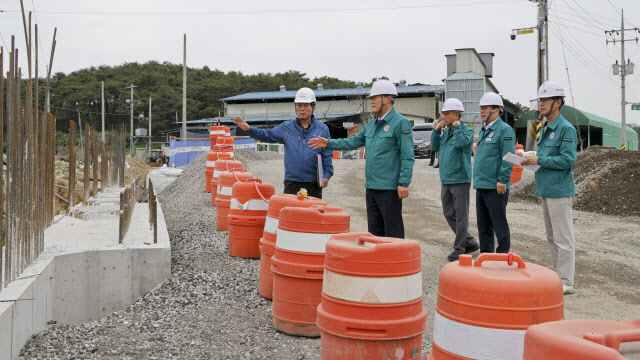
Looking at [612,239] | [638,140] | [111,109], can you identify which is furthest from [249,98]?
[612,239]

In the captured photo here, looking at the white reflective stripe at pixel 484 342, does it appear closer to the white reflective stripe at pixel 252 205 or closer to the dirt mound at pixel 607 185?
the white reflective stripe at pixel 252 205

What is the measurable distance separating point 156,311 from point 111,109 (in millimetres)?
72677

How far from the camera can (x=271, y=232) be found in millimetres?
5773

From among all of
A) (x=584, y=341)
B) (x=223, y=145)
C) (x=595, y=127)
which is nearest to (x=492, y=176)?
(x=584, y=341)

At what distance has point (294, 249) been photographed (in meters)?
4.78

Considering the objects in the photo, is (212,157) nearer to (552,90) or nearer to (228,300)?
(228,300)

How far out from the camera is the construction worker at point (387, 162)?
6059 millimetres

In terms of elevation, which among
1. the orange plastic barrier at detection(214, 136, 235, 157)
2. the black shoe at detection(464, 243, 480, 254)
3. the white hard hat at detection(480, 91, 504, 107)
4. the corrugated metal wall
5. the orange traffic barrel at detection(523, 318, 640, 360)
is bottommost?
the black shoe at detection(464, 243, 480, 254)

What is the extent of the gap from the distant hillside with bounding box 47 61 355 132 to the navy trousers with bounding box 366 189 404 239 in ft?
208

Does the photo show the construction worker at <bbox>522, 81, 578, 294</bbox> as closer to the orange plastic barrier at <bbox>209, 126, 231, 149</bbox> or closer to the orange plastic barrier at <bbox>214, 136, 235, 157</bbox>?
the orange plastic barrier at <bbox>214, 136, 235, 157</bbox>

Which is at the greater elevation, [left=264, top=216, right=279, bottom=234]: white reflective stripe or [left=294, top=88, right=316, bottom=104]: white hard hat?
[left=294, top=88, right=316, bottom=104]: white hard hat

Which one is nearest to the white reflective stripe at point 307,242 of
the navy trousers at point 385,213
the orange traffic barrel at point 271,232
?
the orange traffic barrel at point 271,232

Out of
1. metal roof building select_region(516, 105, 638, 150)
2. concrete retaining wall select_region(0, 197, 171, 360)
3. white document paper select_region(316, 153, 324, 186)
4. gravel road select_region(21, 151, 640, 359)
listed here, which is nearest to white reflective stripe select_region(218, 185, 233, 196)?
gravel road select_region(21, 151, 640, 359)

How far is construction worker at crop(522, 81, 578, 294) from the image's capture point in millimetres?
6160
